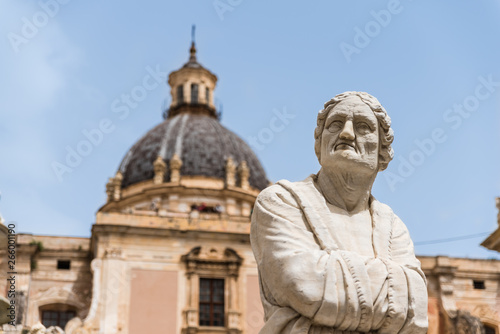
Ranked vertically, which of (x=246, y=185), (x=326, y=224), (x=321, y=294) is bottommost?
(x=321, y=294)

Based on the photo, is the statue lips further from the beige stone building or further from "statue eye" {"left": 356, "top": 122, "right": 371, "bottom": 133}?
the beige stone building

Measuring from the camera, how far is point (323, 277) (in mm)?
4043

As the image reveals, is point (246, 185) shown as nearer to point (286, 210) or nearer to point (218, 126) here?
point (218, 126)

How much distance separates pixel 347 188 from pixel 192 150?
37080 millimetres

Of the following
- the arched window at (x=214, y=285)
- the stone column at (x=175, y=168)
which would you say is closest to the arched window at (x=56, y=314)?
the arched window at (x=214, y=285)

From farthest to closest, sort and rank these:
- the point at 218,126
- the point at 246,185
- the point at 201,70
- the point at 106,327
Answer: the point at 201,70, the point at 218,126, the point at 246,185, the point at 106,327

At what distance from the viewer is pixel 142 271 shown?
31.5m

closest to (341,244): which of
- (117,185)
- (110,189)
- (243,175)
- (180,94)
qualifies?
(243,175)

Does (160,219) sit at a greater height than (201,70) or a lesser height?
lesser

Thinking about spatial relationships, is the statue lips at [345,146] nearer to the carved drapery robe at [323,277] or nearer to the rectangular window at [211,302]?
the carved drapery robe at [323,277]

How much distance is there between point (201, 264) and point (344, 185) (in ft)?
90.6

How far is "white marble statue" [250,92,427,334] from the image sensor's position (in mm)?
4035

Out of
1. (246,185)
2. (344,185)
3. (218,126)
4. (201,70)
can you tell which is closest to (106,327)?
(246,185)

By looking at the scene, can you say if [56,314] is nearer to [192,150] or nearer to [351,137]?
[192,150]
